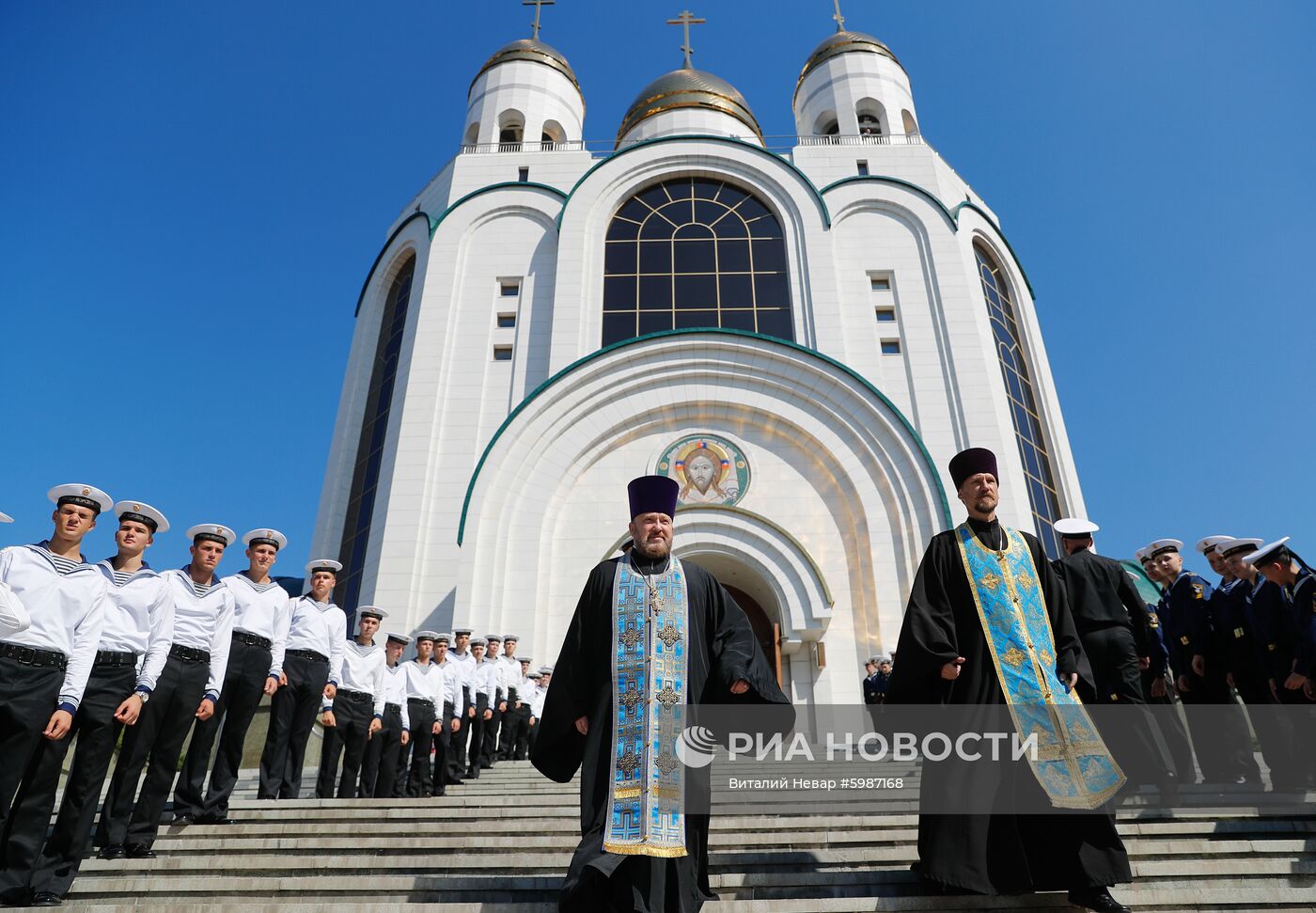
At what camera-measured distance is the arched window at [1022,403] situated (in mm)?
15938

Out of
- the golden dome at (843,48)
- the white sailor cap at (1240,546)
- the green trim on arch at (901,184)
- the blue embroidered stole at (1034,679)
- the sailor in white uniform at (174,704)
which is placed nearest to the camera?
the blue embroidered stole at (1034,679)

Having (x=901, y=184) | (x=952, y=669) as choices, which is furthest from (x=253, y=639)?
(x=901, y=184)

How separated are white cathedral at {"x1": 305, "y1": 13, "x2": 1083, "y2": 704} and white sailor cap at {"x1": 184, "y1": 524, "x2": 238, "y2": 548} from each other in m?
7.71

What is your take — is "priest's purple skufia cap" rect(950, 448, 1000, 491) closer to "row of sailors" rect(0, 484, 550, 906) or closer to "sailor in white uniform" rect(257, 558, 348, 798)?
"row of sailors" rect(0, 484, 550, 906)

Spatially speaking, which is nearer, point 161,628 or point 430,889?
point 430,889

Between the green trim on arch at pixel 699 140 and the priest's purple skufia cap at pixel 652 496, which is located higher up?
the green trim on arch at pixel 699 140

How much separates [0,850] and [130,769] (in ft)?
2.80

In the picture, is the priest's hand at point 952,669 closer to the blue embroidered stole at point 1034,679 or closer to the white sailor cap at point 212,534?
the blue embroidered stole at point 1034,679

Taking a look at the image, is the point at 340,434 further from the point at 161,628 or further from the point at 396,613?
the point at 161,628

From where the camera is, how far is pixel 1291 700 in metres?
5.57

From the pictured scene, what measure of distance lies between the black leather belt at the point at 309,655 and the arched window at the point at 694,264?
10.6 m

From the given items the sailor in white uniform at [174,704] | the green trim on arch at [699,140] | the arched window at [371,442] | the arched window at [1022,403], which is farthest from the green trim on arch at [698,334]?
the sailor in white uniform at [174,704]

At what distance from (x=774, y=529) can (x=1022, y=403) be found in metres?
7.27

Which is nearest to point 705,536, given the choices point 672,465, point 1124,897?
point 672,465
